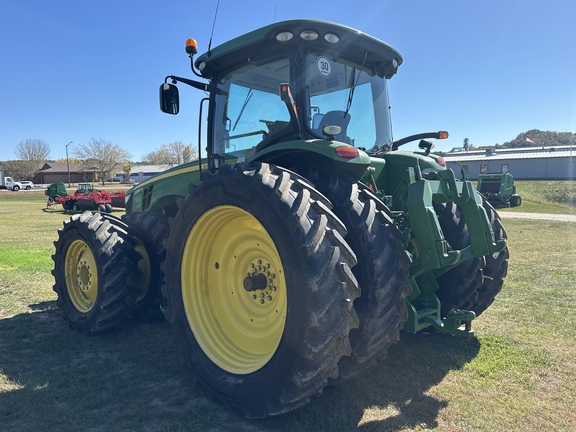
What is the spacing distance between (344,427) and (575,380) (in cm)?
196

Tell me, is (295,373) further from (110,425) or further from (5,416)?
(5,416)

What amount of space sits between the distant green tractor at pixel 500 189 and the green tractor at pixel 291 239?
802 inches

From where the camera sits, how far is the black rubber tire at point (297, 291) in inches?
97.6

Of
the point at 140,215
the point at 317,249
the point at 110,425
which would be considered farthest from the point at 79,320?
the point at 317,249

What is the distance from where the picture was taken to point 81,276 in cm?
478

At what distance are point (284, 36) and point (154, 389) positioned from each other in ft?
9.31

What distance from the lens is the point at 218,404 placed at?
120 inches

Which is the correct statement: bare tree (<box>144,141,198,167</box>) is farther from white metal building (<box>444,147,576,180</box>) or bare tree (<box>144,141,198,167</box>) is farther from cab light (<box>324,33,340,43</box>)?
cab light (<box>324,33,340,43</box>)

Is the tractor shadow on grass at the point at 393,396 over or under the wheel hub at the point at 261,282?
under

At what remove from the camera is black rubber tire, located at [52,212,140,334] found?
4289 mm

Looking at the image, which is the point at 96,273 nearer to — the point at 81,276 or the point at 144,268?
the point at 81,276

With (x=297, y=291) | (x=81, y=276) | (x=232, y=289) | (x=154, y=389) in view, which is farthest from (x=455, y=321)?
(x=81, y=276)

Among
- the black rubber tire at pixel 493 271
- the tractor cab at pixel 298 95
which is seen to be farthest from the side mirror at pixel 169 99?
the black rubber tire at pixel 493 271

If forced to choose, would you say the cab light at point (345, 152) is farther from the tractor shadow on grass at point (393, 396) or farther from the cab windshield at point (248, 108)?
the tractor shadow on grass at point (393, 396)
